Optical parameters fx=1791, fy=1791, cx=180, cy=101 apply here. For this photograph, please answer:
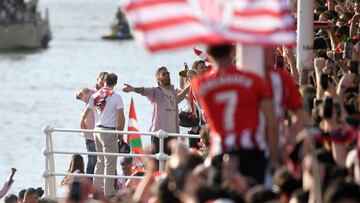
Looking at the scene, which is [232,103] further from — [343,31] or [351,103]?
[343,31]

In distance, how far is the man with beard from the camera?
958 inches

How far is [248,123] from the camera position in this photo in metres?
12.8

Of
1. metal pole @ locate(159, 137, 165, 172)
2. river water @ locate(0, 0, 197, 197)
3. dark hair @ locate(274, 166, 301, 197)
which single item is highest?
dark hair @ locate(274, 166, 301, 197)

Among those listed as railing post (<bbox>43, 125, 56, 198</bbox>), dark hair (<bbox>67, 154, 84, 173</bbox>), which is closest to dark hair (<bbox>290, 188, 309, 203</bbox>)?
railing post (<bbox>43, 125, 56, 198</bbox>)

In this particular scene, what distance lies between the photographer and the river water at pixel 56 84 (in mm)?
53812

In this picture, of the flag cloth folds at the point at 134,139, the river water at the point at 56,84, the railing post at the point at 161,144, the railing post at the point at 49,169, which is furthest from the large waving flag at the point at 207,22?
the river water at the point at 56,84

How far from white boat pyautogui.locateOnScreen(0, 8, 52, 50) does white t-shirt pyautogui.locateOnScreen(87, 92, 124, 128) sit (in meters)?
79.3

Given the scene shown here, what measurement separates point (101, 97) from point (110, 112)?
0.24 meters

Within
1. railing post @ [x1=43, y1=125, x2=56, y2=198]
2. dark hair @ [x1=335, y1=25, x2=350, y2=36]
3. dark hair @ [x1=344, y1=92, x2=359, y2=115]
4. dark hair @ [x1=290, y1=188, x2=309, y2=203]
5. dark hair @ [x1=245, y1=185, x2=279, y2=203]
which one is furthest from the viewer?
dark hair @ [x1=335, y1=25, x2=350, y2=36]

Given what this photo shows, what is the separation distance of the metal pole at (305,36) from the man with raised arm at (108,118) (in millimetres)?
3140

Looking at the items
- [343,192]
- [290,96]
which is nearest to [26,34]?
[290,96]

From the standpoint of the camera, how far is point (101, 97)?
24172mm

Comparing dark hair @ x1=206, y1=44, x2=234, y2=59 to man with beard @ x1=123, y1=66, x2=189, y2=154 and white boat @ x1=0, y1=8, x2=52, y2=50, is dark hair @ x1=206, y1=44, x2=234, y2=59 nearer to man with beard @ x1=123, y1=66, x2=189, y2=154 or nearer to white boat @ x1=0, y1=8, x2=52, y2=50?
man with beard @ x1=123, y1=66, x2=189, y2=154

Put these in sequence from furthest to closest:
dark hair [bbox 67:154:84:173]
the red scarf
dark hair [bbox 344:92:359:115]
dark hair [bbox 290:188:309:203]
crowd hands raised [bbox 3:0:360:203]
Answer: dark hair [bbox 67:154:84:173] → the red scarf → dark hair [bbox 344:92:359:115] → dark hair [bbox 290:188:309:203] → crowd hands raised [bbox 3:0:360:203]
